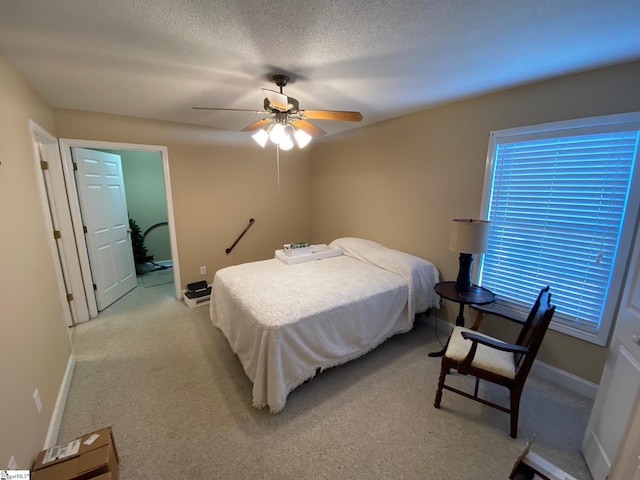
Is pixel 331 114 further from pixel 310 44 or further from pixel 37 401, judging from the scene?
pixel 37 401

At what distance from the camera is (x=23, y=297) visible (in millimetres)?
1529

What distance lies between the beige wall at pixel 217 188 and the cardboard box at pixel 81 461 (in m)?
2.44

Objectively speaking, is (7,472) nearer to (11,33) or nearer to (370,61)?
(11,33)

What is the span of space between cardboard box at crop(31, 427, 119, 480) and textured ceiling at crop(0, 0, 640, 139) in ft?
7.04

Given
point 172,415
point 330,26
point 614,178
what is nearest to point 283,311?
point 172,415

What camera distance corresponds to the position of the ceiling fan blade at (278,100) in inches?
66.7

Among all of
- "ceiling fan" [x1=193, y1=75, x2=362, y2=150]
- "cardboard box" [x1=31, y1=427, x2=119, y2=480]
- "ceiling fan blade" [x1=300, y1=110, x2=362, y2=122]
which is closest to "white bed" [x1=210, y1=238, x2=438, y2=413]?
"cardboard box" [x1=31, y1=427, x2=119, y2=480]

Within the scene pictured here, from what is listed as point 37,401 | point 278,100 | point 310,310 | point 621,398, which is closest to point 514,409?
point 621,398

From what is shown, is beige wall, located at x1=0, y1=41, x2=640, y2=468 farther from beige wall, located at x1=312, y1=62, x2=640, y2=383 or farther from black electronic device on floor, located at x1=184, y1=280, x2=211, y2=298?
black electronic device on floor, located at x1=184, y1=280, x2=211, y2=298

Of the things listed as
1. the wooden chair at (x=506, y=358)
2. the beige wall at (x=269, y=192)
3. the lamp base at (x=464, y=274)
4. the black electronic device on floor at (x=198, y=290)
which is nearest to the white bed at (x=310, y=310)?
the lamp base at (x=464, y=274)

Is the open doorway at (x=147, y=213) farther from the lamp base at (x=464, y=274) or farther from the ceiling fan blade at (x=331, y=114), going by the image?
the lamp base at (x=464, y=274)

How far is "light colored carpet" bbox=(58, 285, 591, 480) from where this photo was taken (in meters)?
1.49

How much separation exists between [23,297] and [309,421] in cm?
190

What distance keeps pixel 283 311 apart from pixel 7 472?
1.39 meters
